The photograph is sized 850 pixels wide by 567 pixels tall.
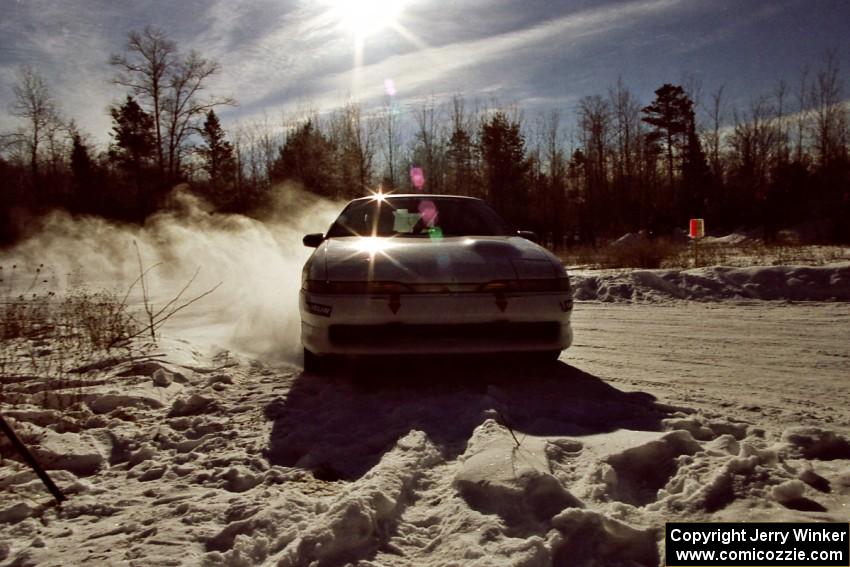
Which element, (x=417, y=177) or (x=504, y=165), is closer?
(x=504, y=165)

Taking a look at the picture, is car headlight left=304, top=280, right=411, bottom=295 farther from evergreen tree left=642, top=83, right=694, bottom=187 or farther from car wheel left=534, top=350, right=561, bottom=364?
evergreen tree left=642, top=83, right=694, bottom=187

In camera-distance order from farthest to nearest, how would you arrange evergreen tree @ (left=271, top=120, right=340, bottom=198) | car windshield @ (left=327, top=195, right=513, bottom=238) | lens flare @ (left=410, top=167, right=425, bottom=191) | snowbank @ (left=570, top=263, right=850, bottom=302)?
lens flare @ (left=410, top=167, right=425, bottom=191) → evergreen tree @ (left=271, top=120, right=340, bottom=198) → snowbank @ (left=570, top=263, right=850, bottom=302) → car windshield @ (left=327, top=195, right=513, bottom=238)

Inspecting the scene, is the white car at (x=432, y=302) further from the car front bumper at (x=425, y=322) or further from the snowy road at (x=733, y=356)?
the snowy road at (x=733, y=356)

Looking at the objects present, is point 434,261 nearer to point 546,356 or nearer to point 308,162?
point 546,356

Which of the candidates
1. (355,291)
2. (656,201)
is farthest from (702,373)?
(656,201)

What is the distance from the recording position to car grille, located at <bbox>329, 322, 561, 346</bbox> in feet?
10.2

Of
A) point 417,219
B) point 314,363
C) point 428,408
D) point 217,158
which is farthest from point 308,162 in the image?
point 428,408

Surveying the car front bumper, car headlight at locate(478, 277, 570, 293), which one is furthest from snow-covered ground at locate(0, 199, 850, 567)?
car headlight at locate(478, 277, 570, 293)

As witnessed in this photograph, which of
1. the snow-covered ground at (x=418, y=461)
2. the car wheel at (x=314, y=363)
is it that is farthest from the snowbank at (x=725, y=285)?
the car wheel at (x=314, y=363)

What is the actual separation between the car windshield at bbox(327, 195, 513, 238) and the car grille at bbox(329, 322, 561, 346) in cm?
120

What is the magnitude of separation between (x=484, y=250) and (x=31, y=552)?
284 centimetres

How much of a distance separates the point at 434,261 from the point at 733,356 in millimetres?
2844

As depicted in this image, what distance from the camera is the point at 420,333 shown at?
10.3 feet

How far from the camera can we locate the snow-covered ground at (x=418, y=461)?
1.61m
